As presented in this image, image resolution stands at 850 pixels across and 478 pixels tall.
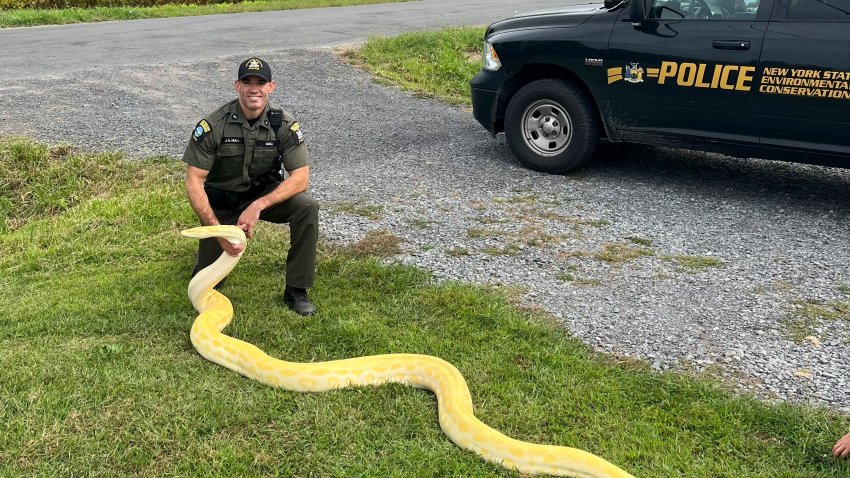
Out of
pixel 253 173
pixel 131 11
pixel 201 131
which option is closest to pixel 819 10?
pixel 253 173

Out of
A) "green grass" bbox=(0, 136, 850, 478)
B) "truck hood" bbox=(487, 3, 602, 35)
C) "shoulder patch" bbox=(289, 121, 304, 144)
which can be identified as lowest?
"green grass" bbox=(0, 136, 850, 478)

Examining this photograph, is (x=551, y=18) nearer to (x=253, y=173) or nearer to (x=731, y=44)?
(x=731, y=44)

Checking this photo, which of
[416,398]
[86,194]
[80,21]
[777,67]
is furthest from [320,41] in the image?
[416,398]

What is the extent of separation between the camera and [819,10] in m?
6.05

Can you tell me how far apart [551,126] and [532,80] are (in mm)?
541

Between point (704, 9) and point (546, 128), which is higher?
point (704, 9)

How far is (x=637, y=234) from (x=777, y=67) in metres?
1.85

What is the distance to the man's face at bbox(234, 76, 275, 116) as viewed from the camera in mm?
4719

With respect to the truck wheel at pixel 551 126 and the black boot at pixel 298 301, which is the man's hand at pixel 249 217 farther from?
the truck wheel at pixel 551 126

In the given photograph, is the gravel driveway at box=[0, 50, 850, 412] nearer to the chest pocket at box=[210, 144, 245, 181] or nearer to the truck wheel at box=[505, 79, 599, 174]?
the truck wheel at box=[505, 79, 599, 174]

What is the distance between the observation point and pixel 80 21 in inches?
719

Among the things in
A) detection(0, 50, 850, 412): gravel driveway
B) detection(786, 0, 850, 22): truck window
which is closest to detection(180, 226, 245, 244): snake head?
detection(0, 50, 850, 412): gravel driveway

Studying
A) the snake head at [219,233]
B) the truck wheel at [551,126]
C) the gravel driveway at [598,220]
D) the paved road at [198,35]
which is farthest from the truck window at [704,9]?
the paved road at [198,35]

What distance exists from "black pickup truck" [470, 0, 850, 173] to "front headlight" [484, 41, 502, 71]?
2 centimetres
